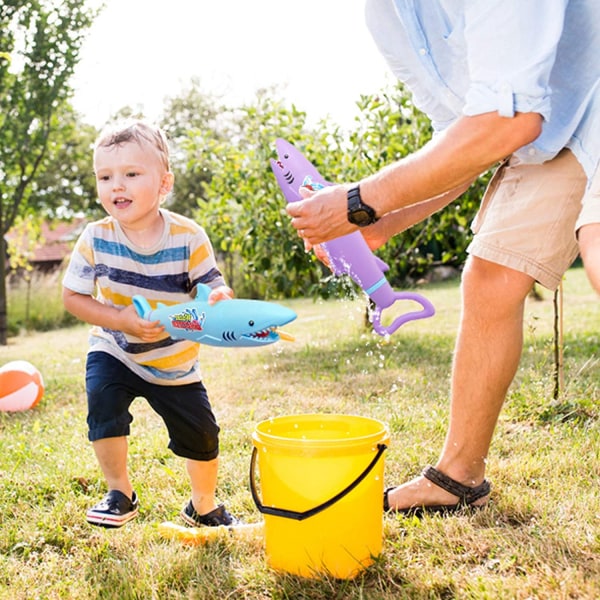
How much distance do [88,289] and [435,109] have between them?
118cm

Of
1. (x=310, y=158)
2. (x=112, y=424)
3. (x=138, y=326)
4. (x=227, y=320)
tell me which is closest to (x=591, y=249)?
(x=227, y=320)

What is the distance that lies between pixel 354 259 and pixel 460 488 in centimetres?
81

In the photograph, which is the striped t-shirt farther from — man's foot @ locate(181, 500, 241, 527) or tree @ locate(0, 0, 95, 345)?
tree @ locate(0, 0, 95, 345)

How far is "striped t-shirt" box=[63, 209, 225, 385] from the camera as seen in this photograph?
7.43 ft

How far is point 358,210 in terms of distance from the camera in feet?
5.81

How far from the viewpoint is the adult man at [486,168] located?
5.15 ft

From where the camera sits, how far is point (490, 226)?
214 centimetres

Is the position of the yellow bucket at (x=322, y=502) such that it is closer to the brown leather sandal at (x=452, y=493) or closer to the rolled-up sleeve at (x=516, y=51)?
the brown leather sandal at (x=452, y=493)

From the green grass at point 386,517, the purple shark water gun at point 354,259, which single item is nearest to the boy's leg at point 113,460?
the green grass at point 386,517

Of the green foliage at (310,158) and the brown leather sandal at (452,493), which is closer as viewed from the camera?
the brown leather sandal at (452,493)

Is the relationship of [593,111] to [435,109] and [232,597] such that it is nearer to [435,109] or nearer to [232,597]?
[435,109]

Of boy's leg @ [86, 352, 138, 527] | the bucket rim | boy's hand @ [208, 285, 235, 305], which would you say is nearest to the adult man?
boy's hand @ [208, 285, 235, 305]

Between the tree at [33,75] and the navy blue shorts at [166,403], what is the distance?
7944 millimetres

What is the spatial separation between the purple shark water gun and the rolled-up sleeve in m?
0.91
